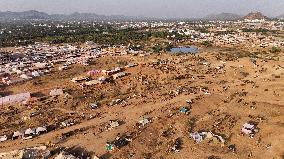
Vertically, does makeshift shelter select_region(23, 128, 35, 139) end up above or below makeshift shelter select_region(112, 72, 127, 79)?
below

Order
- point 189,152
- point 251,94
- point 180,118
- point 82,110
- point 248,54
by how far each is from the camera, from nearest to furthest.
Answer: point 189,152 < point 180,118 < point 82,110 < point 251,94 < point 248,54

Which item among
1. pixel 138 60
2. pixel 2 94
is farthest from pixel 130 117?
pixel 138 60

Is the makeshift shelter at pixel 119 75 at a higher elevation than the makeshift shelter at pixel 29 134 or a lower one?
higher

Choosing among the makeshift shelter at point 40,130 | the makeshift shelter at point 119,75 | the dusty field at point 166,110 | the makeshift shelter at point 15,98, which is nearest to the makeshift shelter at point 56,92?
the dusty field at point 166,110

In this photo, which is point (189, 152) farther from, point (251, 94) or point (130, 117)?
point (251, 94)

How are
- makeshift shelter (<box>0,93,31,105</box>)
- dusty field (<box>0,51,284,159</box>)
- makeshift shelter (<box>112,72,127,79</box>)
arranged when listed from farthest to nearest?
makeshift shelter (<box>112,72,127,79</box>)
makeshift shelter (<box>0,93,31,105</box>)
dusty field (<box>0,51,284,159</box>)

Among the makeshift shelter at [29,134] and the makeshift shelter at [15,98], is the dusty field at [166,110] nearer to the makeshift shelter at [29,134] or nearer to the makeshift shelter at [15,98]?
the makeshift shelter at [29,134]

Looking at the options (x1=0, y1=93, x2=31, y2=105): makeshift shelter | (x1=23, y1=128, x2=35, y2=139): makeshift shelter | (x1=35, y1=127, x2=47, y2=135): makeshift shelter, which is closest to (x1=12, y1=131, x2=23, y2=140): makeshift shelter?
(x1=23, y1=128, x2=35, y2=139): makeshift shelter

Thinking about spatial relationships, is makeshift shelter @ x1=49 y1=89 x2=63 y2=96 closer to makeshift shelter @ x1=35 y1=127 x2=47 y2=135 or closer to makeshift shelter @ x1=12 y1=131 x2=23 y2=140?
Answer: makeshift shelter @ x1=35 y1=127 x2=47 y2=135

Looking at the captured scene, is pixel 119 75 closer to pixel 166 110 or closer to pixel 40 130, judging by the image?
pixel 166 110
